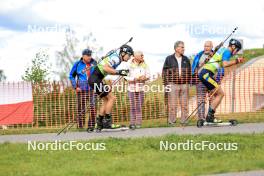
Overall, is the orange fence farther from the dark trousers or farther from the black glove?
the black glove

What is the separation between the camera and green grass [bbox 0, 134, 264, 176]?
950 centimetres

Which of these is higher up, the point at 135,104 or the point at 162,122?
the point at 135,104

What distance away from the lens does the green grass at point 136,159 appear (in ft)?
31.2

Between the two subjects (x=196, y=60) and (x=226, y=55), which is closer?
→ (x=226, y=55)

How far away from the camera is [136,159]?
34.1ft

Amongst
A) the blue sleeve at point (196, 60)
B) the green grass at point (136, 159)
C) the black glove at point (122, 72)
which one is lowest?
the green grass at point (136, 159)

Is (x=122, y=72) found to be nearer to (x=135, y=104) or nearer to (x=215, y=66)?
(x=135, y=104)

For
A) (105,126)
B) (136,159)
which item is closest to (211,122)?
(105,126)

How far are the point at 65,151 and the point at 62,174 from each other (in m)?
2.18

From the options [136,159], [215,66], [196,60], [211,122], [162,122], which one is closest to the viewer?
[136,159]

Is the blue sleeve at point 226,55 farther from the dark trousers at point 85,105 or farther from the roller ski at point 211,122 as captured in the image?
the dark trousers at point 85,105

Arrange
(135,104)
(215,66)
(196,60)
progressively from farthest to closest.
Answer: (196,60)
(135,104)
(215,66)

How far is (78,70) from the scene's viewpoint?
602 inches

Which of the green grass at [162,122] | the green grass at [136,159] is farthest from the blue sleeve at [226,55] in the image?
the green grass at [136,159]
